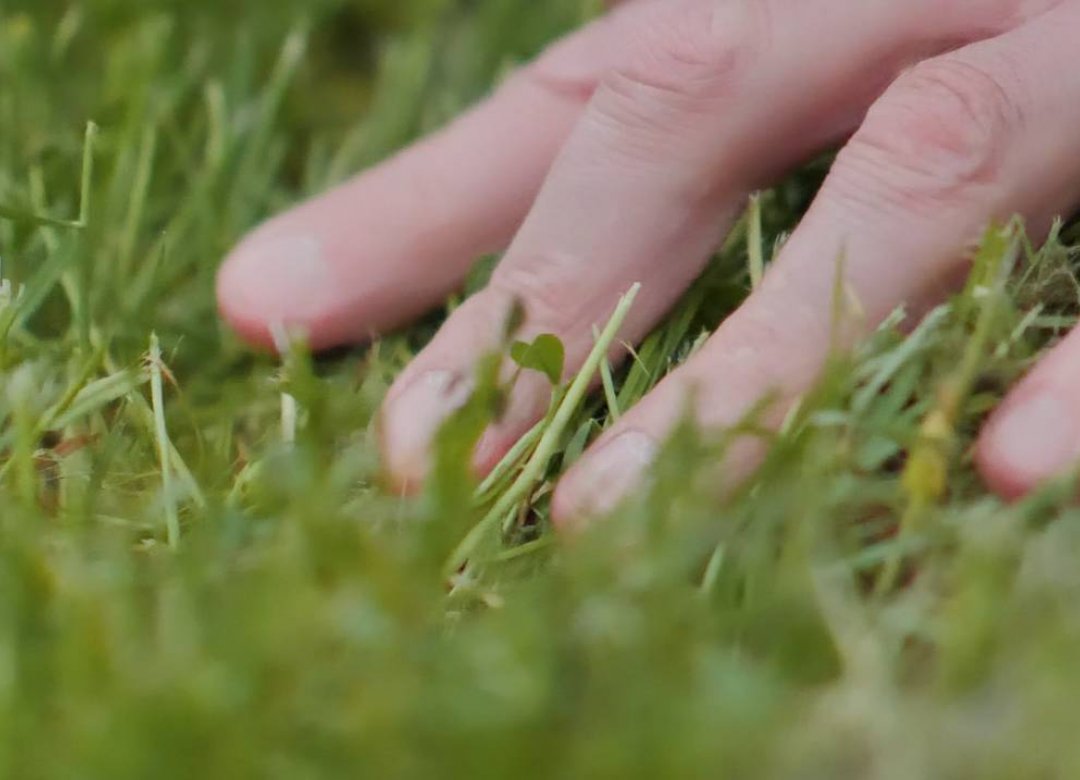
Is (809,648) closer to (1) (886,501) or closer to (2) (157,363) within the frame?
(1) (886,501)

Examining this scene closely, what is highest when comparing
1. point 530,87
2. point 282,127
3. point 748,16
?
point 748,16

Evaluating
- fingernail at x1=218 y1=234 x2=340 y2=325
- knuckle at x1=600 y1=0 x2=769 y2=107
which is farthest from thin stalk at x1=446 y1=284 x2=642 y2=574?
fingernail at x1=218 y1=234 x2=340 y2=325

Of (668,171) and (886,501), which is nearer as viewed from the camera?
(886,501)

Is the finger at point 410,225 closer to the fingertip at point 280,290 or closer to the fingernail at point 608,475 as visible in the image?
the fingertip at point 280,290

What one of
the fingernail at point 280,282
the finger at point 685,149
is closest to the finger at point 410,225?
the fingernail at point 280,282

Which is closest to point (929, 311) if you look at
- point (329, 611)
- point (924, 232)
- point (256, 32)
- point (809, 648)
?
point (924, 232)

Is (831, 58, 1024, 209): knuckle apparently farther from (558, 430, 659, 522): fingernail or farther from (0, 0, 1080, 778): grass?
(558, 430, 659, 522): fingernail
